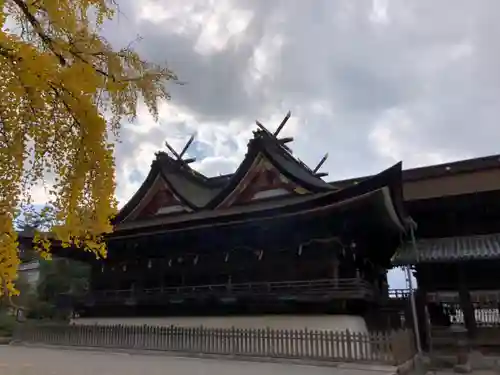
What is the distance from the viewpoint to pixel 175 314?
16.3 meters

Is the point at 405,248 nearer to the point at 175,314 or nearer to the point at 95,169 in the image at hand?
the point at 175,314

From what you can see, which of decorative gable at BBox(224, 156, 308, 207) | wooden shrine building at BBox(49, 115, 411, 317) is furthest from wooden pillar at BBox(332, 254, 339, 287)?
decorative gable at BBox(224, 156, 308, 207)

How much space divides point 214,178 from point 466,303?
14.5m

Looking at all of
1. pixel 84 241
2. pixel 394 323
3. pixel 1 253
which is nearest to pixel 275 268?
pixel 394 323

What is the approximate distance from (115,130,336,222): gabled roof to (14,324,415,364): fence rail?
6.02 metres

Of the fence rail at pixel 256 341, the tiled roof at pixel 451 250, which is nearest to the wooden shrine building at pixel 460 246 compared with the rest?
the tiled roof at pixel 451 250

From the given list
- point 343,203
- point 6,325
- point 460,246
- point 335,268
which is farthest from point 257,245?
point 6,325

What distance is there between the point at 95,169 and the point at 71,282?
27.8 meters

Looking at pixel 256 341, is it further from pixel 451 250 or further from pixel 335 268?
pixel 451 250

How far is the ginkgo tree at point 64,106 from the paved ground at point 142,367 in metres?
5.14

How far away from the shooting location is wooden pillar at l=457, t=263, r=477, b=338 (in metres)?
13.1

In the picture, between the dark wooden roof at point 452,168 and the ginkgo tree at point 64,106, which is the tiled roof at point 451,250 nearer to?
the dark wooden roof at point 452,168

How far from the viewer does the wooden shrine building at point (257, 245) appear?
507 inches

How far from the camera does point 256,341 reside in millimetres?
12031
